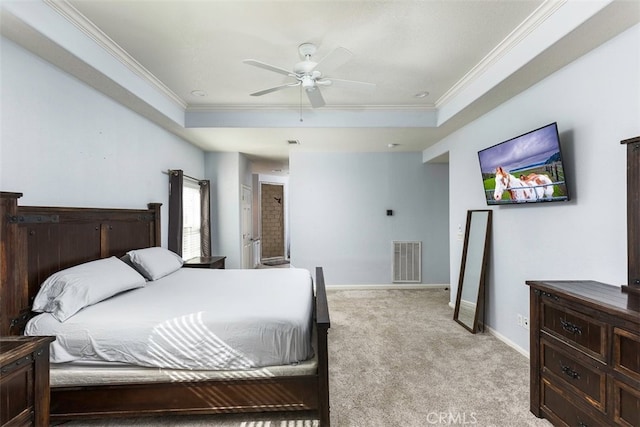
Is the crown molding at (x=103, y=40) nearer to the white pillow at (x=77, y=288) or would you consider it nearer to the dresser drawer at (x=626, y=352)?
the white pillow at (x=77, y=288)

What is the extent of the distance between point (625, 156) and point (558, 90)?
81 centimetres

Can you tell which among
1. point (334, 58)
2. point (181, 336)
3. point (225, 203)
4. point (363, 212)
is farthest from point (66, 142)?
point (363, 212)

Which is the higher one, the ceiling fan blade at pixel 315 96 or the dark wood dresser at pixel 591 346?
the ceiling fan blade at pixel 315 96

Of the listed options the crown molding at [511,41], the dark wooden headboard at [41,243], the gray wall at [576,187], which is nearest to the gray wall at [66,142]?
the dark wooden headboard at [41,243]

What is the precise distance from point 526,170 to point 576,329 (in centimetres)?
143

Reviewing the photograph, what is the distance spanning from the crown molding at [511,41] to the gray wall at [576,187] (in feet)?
1.38

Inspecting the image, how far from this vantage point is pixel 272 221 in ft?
29.3

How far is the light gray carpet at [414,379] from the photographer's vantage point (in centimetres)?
196

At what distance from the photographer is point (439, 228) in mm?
5449

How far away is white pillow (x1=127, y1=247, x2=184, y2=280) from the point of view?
293 centimetres

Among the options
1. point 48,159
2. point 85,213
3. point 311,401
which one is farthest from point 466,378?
point 48,159
